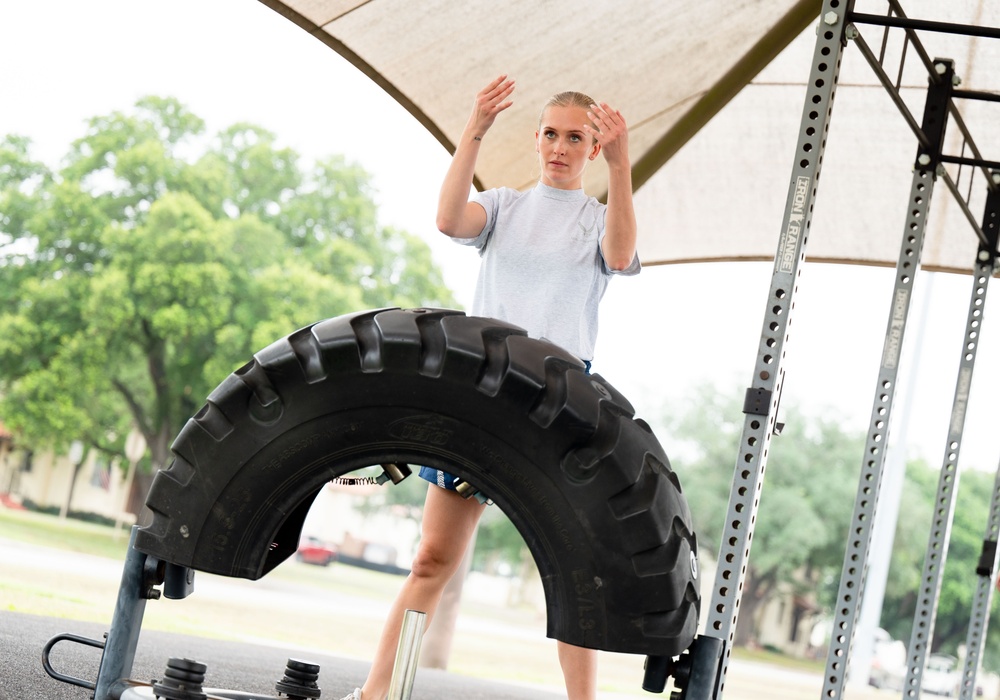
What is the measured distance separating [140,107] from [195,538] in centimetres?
2592

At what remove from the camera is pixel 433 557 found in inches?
85.4

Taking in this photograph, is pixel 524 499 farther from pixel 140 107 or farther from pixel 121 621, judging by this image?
pixel 140 107

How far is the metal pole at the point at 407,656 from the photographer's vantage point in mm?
1585

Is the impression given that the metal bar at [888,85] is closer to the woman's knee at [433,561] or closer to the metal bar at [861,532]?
the metal bar at [861,532]

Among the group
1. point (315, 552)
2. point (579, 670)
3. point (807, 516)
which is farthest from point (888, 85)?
point (315, 552)

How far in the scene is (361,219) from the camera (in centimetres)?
2636

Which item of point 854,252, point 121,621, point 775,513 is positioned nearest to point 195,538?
point 121,621

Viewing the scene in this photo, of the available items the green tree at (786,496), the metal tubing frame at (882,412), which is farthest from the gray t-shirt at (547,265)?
the green tree at (786,496)

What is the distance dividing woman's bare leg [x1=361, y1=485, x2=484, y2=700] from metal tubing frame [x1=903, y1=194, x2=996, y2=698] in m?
3.50

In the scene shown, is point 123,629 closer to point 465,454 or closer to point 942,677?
point 465,454

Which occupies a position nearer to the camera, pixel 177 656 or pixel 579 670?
pixel 579 670

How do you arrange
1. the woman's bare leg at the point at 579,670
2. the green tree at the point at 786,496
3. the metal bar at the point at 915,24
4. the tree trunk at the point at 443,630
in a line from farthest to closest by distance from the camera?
the green tree at the point at 786,496 → the tree trunk at the point at 443,630 → the metal bar at the point at 915,24 → the woman's bare leg at the point at 579,670

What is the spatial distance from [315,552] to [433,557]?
102ft

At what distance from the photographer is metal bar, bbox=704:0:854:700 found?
2.33 meters
